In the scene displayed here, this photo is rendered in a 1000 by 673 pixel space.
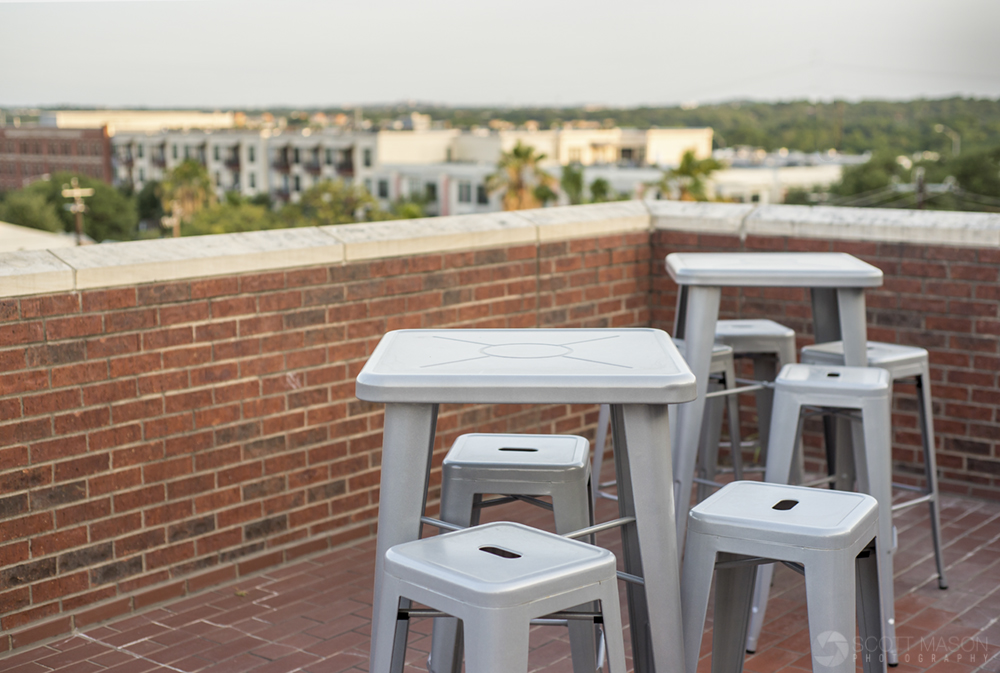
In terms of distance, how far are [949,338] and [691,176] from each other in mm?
34248

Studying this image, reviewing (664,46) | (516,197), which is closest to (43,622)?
(516,197)

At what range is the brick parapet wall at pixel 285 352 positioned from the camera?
344 centimetres

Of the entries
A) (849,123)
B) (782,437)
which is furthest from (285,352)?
(849,123)

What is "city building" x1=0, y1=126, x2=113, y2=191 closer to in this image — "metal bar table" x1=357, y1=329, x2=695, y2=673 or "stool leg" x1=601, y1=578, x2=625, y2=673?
"metal bar table" x1=357, y1=329, x2=695, y2=673

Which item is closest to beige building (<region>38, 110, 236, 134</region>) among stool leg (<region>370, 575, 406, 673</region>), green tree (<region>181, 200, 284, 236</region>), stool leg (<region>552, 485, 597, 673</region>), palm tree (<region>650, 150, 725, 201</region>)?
green tree (<region>181, 200, 284, 236</region>)

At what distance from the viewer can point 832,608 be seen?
2100 millimetres

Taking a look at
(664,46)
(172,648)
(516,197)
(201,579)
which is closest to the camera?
(172,648)

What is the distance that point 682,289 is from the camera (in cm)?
414

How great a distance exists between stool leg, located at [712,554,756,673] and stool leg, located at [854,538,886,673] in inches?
10.0

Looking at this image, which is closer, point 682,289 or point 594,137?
point 682,289

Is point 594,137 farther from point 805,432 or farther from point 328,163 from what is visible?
point 805,432

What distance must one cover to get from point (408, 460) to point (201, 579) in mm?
2176

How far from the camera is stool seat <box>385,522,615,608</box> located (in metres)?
1.71

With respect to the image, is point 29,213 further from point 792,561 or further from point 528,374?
point 792,561
